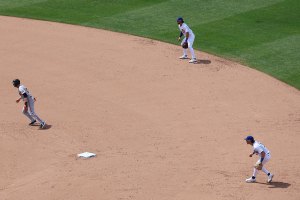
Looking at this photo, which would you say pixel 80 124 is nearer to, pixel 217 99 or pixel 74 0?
pixel 217 99

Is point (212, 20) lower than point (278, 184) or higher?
higher

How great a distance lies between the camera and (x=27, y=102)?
20969mm

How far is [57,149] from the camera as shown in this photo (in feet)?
65.1

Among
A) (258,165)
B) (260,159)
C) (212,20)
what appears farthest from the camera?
(212,20)

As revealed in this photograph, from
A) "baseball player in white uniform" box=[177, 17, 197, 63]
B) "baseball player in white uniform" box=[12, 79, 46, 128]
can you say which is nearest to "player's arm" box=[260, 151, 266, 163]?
"baseball player in white uniform" box=[12, 79, 46, 128]

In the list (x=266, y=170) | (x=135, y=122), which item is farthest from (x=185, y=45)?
(x=266, y=170)

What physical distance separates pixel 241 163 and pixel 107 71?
862 centimetres

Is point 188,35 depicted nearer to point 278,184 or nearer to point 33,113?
point 33,113

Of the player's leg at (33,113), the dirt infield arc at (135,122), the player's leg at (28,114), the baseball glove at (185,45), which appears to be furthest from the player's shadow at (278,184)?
the baseball glove at (185,45)

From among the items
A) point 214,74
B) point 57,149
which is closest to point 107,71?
point 214,74

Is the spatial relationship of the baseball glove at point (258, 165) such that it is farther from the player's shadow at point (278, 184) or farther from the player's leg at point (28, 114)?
the player's leg at point (28, 114)

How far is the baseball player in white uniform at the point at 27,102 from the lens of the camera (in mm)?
20797

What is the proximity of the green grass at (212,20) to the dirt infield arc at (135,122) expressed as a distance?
1.13 meters

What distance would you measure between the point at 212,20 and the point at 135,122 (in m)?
11.2
